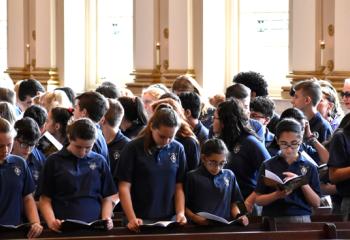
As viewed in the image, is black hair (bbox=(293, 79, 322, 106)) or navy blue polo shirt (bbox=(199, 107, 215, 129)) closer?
black hair (bbox=(293, 79, 322, 106))

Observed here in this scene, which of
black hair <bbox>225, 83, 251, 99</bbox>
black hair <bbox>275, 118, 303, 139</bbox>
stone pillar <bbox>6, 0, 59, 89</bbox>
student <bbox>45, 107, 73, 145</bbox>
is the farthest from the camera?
stone pillar <bbox>6, 0, 59, 89</bbox>

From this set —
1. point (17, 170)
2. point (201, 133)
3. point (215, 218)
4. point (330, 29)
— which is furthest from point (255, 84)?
point (17, 170)

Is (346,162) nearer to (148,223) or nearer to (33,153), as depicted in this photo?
(148,223)

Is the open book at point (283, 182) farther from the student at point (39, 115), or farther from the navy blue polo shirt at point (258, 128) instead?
the student at point (39, 115)

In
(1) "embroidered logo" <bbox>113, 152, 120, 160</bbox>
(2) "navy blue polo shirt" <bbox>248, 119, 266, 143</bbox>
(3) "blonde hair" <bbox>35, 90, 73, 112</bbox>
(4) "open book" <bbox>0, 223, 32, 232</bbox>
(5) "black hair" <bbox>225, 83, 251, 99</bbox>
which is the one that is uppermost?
(5) "black hair" <bbox>225, 83, 251, 99</bbox>

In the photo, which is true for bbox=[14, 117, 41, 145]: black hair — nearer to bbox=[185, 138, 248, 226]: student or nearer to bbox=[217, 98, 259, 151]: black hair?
bbox=[185, 138, 248, 226]: student

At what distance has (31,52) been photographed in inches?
735

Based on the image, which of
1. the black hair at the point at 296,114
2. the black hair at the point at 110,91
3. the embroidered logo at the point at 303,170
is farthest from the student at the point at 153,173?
the black hair at the point at 110,91

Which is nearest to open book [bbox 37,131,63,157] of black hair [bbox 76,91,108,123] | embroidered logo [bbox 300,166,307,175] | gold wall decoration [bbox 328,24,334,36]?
black hair [bbox 76,91,108,123]

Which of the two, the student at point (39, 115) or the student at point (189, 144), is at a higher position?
the student at point (39, 115)

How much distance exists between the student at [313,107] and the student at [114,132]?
188 cm

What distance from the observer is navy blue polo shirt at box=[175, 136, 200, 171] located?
9008 millimetres

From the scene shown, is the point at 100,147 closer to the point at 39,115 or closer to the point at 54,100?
the point at 39,115

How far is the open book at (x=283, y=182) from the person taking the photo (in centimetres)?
838
